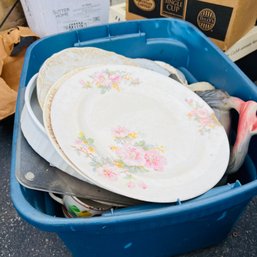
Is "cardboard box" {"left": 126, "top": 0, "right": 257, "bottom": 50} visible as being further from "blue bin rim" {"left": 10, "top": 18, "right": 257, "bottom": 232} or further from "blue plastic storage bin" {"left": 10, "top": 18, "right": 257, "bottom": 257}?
"blue bin rim" {"left": 10, "top": 18, "right": 257, "bottom": 232}

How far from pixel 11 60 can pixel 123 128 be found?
560 millimetres

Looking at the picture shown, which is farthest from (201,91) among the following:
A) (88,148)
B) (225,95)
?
(88,148)

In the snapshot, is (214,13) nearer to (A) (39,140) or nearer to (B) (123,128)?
(B) (123,128)

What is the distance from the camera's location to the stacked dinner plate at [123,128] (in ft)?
1.79

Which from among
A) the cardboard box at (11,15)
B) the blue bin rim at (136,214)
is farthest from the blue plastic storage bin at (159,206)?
the cardboard box at (11,15)

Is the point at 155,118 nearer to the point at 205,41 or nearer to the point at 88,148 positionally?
the point at 88,148

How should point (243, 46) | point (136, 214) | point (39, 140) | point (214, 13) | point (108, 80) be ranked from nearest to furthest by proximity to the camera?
point (136, 214)
point (39, 140)
point (108, 80)
point (214, 13)
point (243, 46)

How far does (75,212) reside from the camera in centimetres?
60

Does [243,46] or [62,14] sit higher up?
[62,14]

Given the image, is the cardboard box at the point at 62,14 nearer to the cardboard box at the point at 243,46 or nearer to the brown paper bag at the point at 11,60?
the brown paper bag at the point at 11,60

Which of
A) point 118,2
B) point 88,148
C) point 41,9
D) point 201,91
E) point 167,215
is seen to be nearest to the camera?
point 167,215

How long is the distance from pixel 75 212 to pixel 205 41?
0.62 metres

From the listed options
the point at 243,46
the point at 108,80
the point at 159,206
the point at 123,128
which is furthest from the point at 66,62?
the point at 243,46

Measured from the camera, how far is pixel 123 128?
670mm
